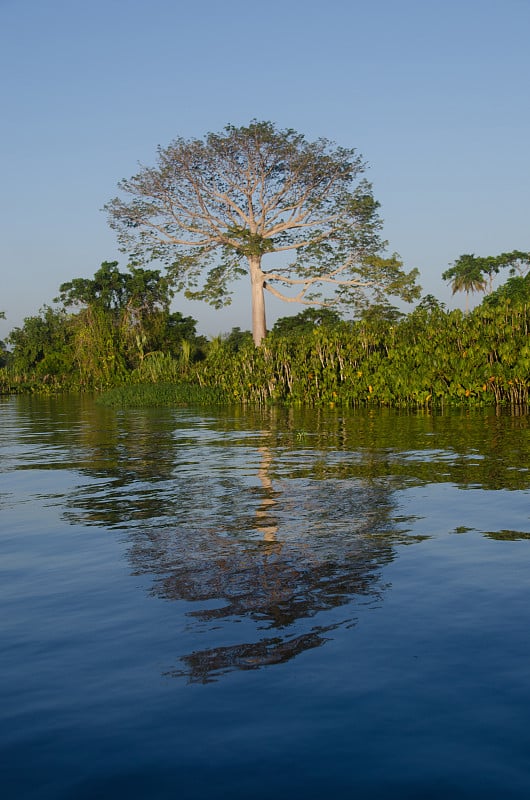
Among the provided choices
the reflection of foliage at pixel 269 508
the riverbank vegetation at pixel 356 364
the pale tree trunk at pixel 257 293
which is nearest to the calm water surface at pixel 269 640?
the reflection of foliage at pixel 269 508

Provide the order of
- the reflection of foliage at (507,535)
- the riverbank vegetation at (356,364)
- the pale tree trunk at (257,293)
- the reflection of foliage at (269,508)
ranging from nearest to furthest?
the reflection of foliage at (269,508)
the reflection of foliage at (507,535)
the riverbank vegetation at (356,364)
the pale tree trunk at (257,293)

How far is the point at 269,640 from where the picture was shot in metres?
4.90

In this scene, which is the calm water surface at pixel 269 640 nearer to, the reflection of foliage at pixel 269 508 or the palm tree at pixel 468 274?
the reflection of foliage at pixel 269 508

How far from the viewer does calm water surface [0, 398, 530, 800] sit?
3.52m

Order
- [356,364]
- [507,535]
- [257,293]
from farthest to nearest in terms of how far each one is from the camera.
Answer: [257,293] → [356,364] → [507,535]

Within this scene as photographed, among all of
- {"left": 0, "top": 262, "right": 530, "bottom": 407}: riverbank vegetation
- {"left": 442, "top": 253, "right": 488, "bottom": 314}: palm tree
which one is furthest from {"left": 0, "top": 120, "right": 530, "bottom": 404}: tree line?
{"left": 442, "top": 253, "right": 488, "bottom": 314}: palm tree

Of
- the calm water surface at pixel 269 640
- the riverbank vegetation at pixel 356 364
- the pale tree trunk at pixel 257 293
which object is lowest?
the calm water surface at pixel 269 640

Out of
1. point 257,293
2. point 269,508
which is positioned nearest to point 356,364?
point 257,293

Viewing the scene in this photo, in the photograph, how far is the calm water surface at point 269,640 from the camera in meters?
3.52

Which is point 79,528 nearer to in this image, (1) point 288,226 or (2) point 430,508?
(2) point 430,508

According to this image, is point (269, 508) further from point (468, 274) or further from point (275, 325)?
point (468, 274)

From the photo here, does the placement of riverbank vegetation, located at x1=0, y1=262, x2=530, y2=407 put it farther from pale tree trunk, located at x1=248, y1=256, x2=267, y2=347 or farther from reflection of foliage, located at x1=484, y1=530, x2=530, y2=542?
reflection of foliage, located at x1=484, y1=530, x2=530, y2=542

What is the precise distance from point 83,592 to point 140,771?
2709 mm

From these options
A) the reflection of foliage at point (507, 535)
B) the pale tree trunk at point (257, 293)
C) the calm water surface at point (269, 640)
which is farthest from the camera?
the pale tree trunk at point (257, 293)
